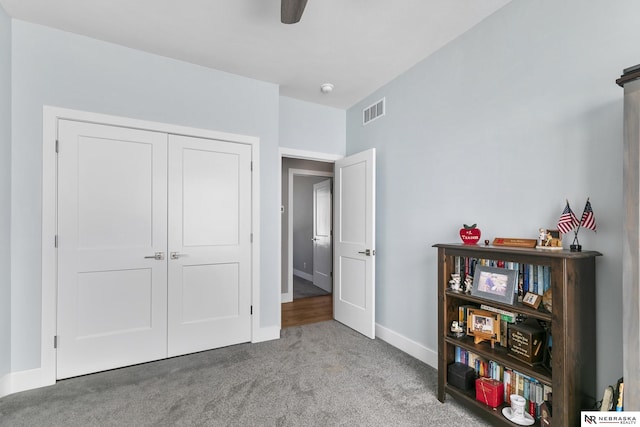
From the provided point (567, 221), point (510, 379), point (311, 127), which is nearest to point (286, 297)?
point (311, 127)

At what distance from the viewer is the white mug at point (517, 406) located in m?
1.73

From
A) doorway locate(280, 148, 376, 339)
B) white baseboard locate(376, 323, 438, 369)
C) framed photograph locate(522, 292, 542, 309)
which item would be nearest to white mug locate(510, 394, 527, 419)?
framed photograph locate(522, 292, 542, 309)

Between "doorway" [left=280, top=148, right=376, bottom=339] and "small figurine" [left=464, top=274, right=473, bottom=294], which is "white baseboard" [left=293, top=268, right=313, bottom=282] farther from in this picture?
"small figurine" [left=464, top=274, right=473, bottom=294]

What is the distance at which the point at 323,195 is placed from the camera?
580 cm

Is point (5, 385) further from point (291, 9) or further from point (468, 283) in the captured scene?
point (468, 283)

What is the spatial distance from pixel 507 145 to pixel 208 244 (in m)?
2.65

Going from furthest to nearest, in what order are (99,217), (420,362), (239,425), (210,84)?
(210,84) → (420,362) → (99,217) → (239,425)

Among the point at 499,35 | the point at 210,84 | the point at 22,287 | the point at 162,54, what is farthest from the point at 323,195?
the point at 22,287

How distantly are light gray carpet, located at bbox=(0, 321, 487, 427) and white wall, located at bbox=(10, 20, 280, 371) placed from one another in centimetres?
49

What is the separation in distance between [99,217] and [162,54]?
1535mm

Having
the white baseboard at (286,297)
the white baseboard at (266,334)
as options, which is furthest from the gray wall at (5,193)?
the white baseboard at (286,297)

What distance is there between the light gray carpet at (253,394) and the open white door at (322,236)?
8.75 ft

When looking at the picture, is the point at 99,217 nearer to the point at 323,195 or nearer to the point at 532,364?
the point at 532,364

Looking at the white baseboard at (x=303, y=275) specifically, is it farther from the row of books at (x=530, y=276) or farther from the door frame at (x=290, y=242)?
the row of books at (x=530, y=276)
